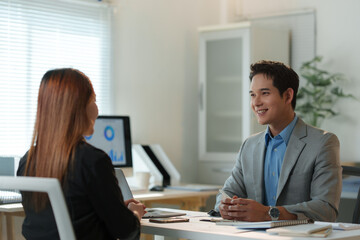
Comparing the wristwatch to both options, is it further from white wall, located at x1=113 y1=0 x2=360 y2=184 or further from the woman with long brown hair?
white wall, located at x1=113 y1=0 x2=360 y2=184

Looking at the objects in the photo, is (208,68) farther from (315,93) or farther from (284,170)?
(284,170)

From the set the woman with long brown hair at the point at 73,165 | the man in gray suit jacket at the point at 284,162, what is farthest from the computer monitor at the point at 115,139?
the woman with long brown hair at the point at 73,165

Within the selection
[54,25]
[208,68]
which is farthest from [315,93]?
[54,25]

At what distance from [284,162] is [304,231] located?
0.65 meters

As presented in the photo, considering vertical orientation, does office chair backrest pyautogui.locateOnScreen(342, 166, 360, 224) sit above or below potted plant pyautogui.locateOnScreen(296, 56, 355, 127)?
below

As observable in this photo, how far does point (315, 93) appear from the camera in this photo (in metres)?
4.43

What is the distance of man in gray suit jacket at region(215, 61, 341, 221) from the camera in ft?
7.63

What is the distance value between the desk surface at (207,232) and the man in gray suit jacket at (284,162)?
0.65ft

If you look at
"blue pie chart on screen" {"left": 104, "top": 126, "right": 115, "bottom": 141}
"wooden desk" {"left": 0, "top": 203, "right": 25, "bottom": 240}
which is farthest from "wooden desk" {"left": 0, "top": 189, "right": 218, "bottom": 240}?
"wooden desk" {"left": 0, "top": 203, "right": 25, "bottom": 240}

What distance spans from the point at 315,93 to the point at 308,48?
1.55ft

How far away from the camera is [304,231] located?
5.98 ft

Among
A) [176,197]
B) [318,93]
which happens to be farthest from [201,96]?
[176,197]

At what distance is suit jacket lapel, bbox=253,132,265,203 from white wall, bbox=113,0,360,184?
6.44 feet

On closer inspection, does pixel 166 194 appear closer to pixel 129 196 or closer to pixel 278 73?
pixel 278 73
